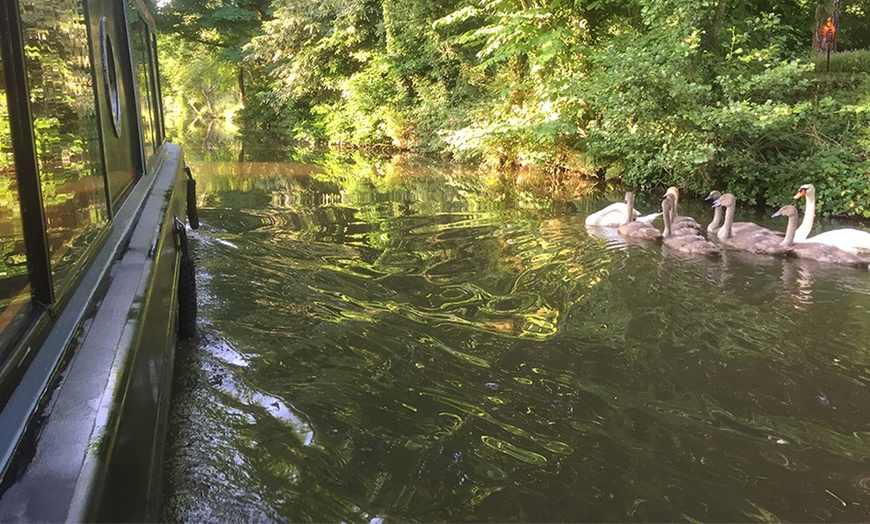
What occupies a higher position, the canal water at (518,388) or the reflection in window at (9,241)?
the reflection in window at (9,241)

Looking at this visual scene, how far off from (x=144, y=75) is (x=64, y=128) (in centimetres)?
504

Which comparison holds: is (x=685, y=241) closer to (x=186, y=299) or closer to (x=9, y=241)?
(x=186, y=299)

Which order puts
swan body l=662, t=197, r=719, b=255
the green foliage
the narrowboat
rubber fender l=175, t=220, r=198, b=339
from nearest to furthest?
the narrowboat, rubber fender l=175, t=220, r=198, b=339, swan body l=662, t=197, r=719, b=255, the green foliage

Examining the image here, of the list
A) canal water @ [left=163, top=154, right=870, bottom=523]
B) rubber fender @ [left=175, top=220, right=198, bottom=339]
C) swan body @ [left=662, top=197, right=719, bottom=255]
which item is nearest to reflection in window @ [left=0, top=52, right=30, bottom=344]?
canal water @ [left=163, top=154, right=870, bottom=523]

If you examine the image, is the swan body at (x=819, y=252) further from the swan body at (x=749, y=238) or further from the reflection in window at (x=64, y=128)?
the reflection in window at (x=64, y=128)

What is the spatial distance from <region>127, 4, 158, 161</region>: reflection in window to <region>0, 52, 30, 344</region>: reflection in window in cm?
405

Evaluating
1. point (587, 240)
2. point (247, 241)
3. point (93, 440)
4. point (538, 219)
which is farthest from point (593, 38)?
point (93, 440)

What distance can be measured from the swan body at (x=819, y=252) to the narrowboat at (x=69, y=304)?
21.5ft

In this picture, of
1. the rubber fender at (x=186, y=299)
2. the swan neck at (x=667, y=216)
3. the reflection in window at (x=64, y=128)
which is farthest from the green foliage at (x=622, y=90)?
the reflection in window at (x=64, y=128)

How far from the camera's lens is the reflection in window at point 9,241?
1623 mm

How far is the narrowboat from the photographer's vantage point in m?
1.36

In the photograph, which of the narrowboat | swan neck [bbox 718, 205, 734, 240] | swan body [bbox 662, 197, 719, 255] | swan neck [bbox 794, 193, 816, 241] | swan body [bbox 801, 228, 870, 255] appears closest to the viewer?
the narrowboat

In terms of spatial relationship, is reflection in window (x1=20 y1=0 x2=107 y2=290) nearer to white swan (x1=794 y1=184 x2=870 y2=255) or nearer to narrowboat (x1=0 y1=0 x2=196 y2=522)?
narrowboat (x1=0 y1=0 x2=196 y2=522)

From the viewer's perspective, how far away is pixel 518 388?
148 inches
